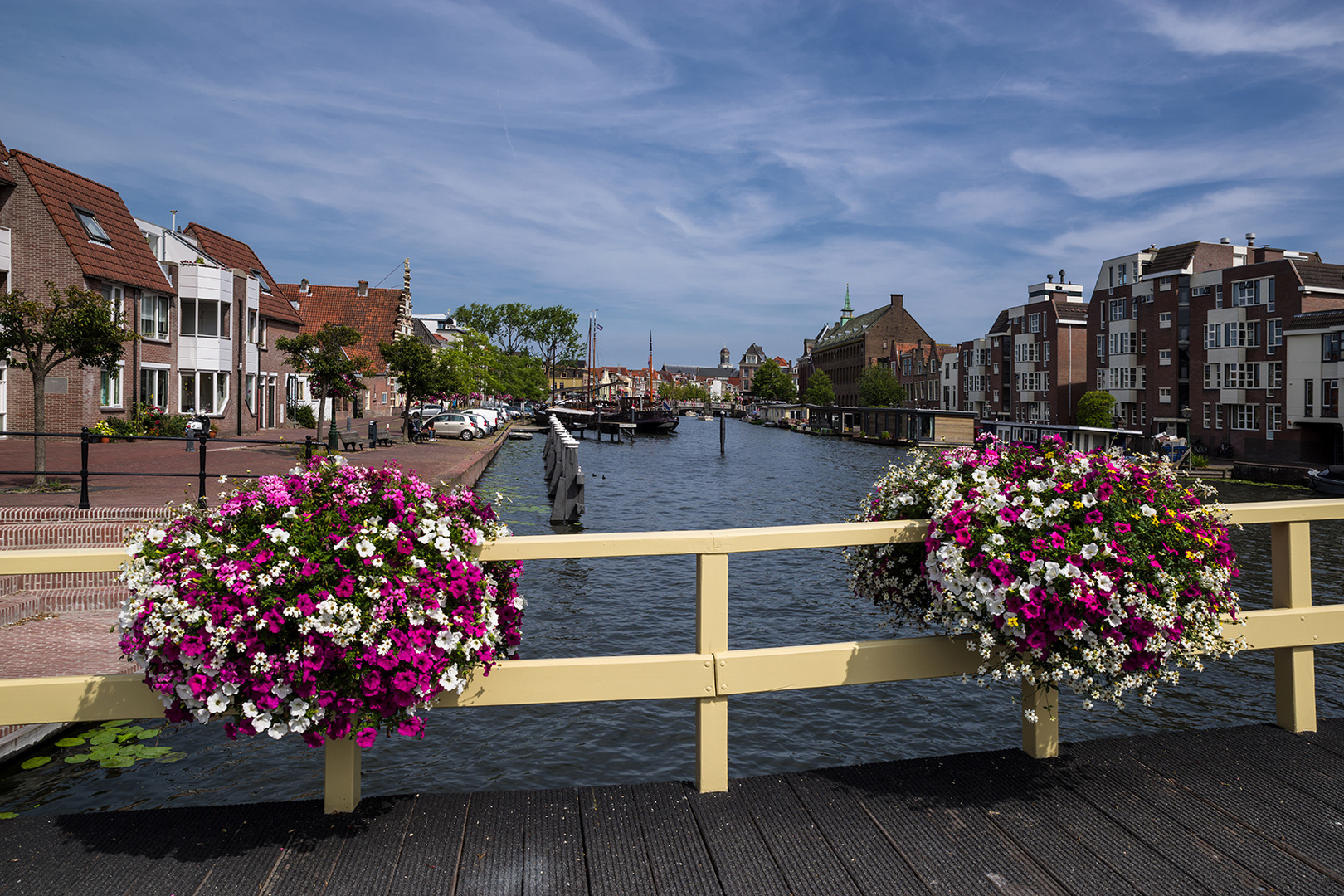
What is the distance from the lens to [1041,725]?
4.00 metres

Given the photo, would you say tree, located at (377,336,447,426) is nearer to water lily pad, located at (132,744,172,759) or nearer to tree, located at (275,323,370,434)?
tree, located at (275,323,370,434)

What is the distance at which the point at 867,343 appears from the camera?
13325 cm

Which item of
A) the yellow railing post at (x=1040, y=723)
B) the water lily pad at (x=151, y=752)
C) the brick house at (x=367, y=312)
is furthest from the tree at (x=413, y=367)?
the yellow railing post at (x=1040, y=723)

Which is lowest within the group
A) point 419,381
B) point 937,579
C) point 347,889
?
point 347,889

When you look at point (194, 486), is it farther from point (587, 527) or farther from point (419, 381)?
point (419, 381)

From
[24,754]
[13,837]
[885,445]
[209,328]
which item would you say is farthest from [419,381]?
[885,445]

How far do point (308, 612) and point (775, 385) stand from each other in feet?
533

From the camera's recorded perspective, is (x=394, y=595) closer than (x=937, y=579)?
Yes

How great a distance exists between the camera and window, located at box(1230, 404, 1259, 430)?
49.9 meters

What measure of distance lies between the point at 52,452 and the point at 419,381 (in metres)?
20.9

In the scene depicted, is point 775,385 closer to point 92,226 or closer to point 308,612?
point 92,226

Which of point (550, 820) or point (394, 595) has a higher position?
point (394, 595)

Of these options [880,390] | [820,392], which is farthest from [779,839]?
[820,392]

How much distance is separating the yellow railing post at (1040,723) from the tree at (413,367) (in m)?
41.7
